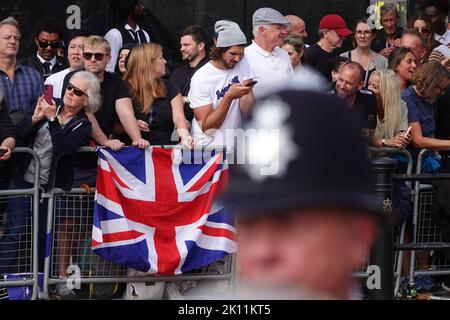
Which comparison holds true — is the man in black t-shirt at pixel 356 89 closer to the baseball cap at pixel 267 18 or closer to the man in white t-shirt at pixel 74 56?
the baseball cap at pixel 267 18

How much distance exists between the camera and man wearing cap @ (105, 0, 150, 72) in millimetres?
9914

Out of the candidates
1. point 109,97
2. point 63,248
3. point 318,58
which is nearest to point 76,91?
point 109,97

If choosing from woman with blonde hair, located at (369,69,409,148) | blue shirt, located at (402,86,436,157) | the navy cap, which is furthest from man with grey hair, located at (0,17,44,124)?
the navy cap

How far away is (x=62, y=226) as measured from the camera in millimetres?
8023

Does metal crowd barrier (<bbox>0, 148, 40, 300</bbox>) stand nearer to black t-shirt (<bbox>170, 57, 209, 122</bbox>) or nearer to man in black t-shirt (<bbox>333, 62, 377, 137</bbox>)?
black t-shirt (<bbox>170, 57, 209, 122</bbox>)

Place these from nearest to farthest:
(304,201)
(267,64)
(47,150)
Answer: (304,201)
(47,150)
(267,64)

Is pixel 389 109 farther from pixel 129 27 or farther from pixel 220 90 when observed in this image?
pixel 129 27

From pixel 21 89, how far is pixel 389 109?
309 centimetres

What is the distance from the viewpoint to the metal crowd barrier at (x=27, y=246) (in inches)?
309

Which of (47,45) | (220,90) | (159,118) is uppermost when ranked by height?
(47,45)

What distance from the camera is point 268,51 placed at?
9094 mm
